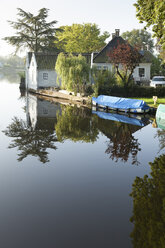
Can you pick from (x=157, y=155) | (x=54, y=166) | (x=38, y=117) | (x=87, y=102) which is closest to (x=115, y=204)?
(x=54, y=166)

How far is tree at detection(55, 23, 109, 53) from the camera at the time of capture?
6172 cm

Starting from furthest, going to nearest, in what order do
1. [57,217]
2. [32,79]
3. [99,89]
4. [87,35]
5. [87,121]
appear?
1. [87,35]
2. [32,79]
3. [99,89]
4. [87,121]
5. [57,217]

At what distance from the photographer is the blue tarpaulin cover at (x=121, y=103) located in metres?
23.3

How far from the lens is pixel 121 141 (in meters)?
→ 14.9

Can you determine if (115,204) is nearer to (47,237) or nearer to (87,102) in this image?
(47,237)

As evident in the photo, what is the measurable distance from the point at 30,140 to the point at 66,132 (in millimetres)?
2856

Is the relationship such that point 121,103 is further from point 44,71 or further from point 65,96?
point 44,71

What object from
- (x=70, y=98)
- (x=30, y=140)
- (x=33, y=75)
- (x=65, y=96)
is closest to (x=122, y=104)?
(x=70, y=98)

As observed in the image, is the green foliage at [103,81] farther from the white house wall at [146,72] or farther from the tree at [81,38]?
the tree at [81,38]

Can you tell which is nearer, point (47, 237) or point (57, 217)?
point (47, 237)

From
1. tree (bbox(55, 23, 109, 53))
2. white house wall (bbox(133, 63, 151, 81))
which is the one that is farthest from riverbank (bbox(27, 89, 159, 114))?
tree (bbox(55, 23, 109, 53))

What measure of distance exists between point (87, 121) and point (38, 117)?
468 cm

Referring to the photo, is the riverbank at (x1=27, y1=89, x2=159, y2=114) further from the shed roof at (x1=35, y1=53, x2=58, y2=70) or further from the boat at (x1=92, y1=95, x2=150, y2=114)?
the shed roof at (x1=35, y1=53, x2=58, y2=70)

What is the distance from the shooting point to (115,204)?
7.73 m
